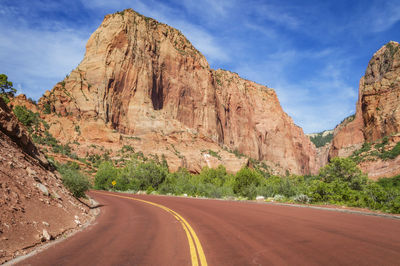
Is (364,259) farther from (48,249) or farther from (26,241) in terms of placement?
(26,241)

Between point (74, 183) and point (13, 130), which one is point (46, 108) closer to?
point (74, 183)

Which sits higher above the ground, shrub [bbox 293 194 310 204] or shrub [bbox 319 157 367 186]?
shrub [bbox 319 157 367 186]

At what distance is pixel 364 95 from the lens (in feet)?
239

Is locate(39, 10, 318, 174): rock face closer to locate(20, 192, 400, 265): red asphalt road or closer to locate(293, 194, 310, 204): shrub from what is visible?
locate(293, 194, 310, 204): shrub

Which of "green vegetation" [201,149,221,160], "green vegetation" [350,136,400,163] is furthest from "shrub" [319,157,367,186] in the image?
"green vegetation" [201,149,221,160]

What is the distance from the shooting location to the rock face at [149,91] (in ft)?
194

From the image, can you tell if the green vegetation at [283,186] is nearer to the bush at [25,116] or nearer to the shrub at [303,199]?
the shrub at [303,199]

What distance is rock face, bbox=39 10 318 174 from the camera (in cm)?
5912

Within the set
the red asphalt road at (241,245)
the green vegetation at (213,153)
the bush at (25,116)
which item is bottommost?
the red asphalt road at (241,245)

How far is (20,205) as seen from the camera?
7324 millimetres

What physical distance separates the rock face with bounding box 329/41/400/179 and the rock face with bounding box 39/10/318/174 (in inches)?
1436

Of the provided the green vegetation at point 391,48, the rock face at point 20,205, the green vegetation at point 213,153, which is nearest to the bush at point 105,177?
the green vegetation at point 213,153

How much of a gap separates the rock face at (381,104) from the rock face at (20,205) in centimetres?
5494

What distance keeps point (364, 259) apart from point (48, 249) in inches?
254
